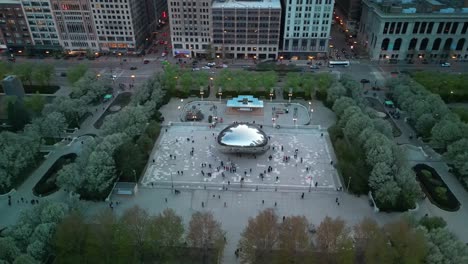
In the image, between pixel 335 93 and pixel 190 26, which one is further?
pixel 190 26

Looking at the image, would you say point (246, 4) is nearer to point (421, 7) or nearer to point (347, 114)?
point (421, 7)

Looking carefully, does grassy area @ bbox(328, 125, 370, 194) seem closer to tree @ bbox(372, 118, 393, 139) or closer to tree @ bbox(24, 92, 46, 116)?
tree @ bbox(372, 118, 393, 139)

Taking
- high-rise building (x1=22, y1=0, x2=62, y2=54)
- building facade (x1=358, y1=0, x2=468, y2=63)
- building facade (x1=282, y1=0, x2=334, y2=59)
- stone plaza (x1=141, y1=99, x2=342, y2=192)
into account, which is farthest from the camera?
high-rise building (x1=22, y1=0, x2=62, y2=54)

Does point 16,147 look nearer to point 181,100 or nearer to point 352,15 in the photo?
point 181,100

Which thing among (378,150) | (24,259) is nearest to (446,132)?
(378,150)

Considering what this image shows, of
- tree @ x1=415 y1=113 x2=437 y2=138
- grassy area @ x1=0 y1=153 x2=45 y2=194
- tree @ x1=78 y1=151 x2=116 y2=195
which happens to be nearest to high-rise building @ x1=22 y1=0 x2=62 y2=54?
grassy area @ x1=0 y1=153 x2=45 y2=194

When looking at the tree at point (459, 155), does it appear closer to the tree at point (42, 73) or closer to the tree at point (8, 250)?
the tree at point (8, 250)
